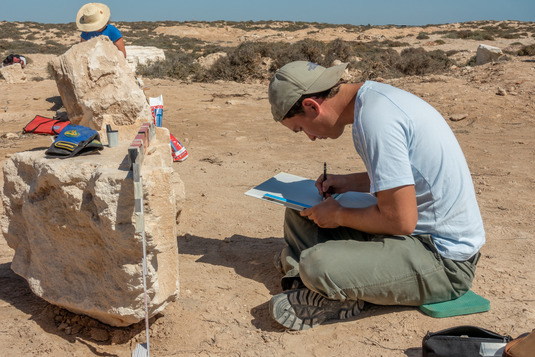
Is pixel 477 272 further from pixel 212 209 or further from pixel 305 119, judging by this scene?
pixel 212 209

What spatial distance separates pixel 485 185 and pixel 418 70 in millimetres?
10277

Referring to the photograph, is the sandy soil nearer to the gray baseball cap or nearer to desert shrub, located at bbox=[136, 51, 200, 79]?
the gray baseball cap

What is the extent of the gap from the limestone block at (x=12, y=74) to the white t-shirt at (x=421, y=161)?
10.7 meters

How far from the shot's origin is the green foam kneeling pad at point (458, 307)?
243cm

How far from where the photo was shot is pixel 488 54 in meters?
13.9

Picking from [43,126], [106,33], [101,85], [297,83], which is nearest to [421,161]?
[297,83]

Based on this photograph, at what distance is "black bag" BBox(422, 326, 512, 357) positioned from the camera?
6.63 feet

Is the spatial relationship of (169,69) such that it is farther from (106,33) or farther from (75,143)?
(75,143)

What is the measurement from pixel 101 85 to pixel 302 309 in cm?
315

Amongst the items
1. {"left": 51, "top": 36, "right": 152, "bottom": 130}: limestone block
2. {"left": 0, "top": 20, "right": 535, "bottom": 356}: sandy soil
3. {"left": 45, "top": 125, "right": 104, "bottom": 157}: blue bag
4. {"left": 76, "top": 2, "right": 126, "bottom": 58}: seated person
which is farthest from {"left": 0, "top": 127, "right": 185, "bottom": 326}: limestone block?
{"left": 76, "top": 2, "right": 126, "bottom": 58}: seated person

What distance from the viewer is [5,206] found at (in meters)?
2.78

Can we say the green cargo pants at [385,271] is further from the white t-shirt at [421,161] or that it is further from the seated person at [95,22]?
the seated person at [95,22]

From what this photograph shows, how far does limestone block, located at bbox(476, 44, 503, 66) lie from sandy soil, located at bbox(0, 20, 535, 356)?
648 centimetres

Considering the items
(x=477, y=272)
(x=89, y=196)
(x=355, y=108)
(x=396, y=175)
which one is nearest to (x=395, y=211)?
(x=396, y=175)
